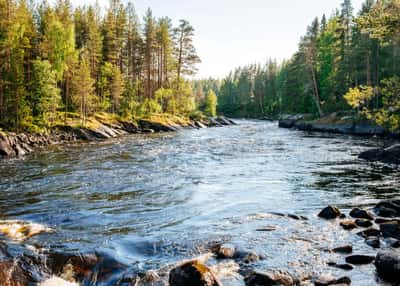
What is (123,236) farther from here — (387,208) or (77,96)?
(77,96)

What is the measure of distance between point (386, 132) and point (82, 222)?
3471 centimetres

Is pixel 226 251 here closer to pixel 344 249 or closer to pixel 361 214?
pixel 344 249

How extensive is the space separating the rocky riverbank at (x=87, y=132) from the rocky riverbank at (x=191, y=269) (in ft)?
66.8

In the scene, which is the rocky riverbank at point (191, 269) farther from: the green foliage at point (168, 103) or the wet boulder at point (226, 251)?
the green foliage at point (168, 103)

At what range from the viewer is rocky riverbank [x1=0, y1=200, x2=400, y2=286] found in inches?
264

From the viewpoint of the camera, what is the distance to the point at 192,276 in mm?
6277

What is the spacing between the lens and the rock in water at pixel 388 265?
6.84 metres

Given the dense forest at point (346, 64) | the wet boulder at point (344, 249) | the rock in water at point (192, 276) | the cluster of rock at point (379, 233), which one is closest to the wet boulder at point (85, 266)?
the rock in water at point (192, 276)

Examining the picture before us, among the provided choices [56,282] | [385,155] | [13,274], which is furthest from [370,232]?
[385,155]

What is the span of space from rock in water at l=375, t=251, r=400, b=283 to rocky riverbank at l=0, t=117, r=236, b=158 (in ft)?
81.0

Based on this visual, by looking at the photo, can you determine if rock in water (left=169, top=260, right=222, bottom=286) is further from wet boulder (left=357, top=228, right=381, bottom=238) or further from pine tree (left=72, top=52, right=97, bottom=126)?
pine tree (left=72, top=52, right=97, bottom=126)

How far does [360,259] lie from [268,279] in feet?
7.59

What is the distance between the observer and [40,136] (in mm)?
32844

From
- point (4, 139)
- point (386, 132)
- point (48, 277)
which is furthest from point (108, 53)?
point (48, 277)
